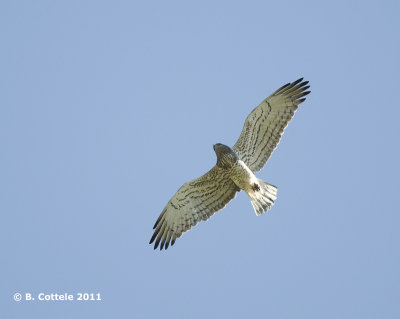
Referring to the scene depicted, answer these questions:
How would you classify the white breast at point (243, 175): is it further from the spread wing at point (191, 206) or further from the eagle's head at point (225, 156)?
the spread wing at point (191, 206)

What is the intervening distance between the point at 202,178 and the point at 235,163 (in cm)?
86

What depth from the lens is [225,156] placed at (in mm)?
18984

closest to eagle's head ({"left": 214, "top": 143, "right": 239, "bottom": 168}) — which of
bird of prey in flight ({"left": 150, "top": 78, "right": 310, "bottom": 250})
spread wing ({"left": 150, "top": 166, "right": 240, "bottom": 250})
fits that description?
bird of prey in flight ({"left": 150, "top": 78, "right": 310, "bottom": 250})

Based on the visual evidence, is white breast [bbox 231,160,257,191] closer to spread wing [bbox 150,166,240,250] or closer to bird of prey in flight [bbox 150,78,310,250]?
bird of prey in flight [bbox 150,78,310,250]

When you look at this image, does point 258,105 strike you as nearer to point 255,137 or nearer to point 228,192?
point 255,137

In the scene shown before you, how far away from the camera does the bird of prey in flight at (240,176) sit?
752 inches

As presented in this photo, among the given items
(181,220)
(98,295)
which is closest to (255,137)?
(181,220)

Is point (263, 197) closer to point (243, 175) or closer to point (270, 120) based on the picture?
point (243, 175)

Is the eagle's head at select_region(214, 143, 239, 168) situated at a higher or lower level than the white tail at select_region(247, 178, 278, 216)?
higher

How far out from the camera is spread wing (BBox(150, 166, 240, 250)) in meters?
19.5

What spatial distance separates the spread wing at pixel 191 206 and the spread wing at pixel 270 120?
784 mm

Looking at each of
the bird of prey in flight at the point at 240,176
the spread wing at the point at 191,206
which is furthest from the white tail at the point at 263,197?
the spread wing at the point at 191,206

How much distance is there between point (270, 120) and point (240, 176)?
1234mm

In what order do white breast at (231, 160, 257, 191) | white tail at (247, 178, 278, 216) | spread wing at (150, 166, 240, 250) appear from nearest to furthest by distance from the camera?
white breast at (231, 160, 257, 191) → white tail at (247, 178, 278, 216) → spread wing at (150, 166, 240, 250)
